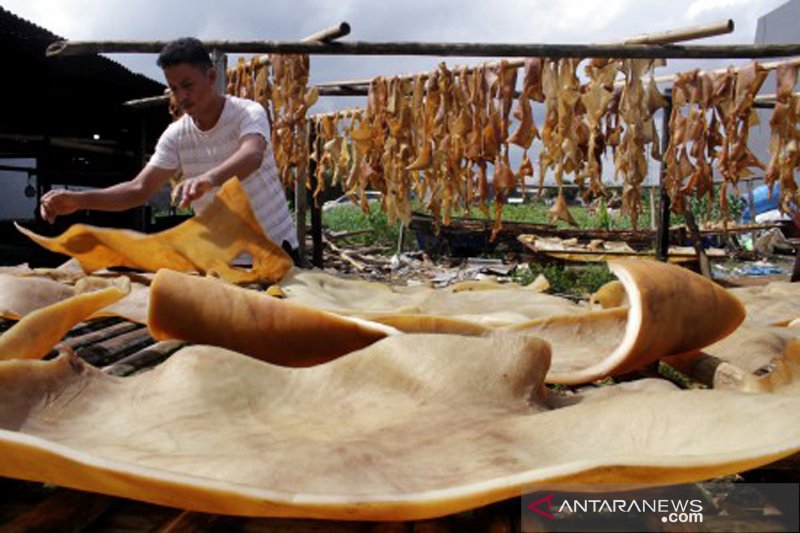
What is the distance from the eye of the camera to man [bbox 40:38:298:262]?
2.84 m

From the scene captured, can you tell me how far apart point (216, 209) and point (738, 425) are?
4.63 feet

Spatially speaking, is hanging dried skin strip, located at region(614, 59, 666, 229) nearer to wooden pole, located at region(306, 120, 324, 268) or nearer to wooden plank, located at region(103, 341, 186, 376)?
wooden plank, located at region(103, 341, 186, 376)

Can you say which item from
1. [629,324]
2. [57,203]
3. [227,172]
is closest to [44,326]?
[629,324]

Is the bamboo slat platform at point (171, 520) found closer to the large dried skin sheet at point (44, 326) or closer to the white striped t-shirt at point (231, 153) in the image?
the large dried skin sheet at point (44, 326)

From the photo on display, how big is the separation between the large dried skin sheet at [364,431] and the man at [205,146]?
179 centimetres

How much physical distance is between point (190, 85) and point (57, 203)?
74 centimetres

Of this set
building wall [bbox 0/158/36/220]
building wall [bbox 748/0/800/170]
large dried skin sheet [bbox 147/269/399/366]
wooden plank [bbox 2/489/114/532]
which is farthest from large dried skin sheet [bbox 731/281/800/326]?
building wall [bbox 748/0/800/170]

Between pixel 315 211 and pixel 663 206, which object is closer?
pixel 663 206

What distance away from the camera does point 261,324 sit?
1.18 meters

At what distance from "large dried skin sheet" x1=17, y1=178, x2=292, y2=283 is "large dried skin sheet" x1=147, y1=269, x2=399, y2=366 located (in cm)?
59

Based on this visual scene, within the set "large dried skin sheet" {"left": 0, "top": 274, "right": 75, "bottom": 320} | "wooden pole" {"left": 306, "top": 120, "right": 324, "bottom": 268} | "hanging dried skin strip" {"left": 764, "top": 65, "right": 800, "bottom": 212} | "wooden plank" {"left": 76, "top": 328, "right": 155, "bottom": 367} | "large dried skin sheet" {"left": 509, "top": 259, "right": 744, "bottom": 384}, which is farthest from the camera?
"wooden pole" {"left": 306, "top": 120, "right": 324, "bottom": 268}

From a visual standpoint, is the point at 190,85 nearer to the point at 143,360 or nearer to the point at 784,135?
the point at 143,360

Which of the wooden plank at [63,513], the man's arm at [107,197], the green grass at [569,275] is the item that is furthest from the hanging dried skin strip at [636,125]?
the green grass at [569,275]

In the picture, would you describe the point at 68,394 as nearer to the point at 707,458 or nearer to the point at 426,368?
the point at 426,368
